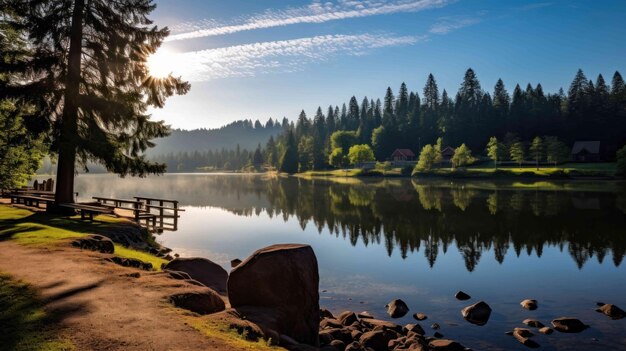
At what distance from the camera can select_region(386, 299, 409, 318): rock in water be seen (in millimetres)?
15350

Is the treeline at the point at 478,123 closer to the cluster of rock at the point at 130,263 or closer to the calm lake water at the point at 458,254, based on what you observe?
the calm lake water at the point at 458,254

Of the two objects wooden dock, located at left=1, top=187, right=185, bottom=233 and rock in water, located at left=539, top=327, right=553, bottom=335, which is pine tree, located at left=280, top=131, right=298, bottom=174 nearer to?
wooden dock, located at left=1, top=187, right=185, bottom=233

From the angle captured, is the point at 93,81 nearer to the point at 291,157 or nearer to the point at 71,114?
the point at 71,114

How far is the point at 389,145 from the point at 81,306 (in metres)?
146

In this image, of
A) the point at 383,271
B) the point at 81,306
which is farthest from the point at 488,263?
the point at 81,306

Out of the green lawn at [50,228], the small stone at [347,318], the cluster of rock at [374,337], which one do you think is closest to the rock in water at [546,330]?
the cluster of rock at [374,337]

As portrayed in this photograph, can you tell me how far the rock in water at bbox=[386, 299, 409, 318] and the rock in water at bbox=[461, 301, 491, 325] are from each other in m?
2.09

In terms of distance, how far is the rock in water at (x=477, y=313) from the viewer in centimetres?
1462

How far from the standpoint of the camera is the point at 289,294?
11383 millimetres

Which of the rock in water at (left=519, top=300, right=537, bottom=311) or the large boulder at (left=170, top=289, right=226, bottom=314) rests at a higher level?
the large boulder at (left=170, top=289, right=226, bottom=314)

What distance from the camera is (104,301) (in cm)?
1013

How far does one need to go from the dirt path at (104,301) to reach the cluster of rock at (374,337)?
14.2 ft

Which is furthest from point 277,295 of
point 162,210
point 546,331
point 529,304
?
point 162,210

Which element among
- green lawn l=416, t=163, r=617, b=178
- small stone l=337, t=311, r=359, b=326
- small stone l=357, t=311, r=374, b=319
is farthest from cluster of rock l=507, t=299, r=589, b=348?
green lawn l=416, t=163, r=617, b=178
